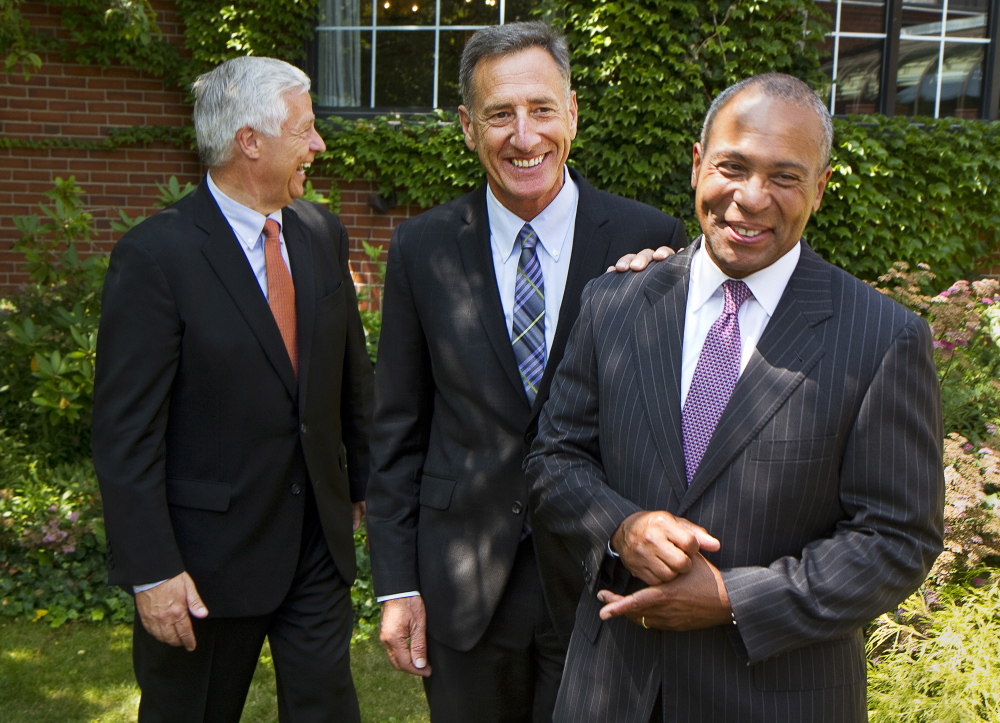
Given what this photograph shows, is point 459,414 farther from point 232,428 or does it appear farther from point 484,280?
point 232,428

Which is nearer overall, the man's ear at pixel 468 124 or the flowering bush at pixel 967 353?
the man's ear at pixel 468 124

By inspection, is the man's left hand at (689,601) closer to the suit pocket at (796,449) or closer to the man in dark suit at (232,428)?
the suit pocket at (796,449)

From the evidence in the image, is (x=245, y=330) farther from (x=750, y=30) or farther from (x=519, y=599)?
(x=750, y=30)

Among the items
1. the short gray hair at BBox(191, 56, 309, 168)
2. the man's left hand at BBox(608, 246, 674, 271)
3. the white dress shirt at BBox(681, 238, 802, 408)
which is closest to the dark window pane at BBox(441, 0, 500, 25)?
the short gray hair at BBox(191, 56, 309, 168)

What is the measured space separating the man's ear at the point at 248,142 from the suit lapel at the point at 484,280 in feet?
2.76

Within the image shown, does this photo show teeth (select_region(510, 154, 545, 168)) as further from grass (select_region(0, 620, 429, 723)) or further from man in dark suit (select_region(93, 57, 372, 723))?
grass (select_region(0, 620, 429, 723))

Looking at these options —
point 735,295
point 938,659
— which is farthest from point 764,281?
point 938,659

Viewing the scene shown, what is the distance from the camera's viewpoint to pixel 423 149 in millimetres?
7188

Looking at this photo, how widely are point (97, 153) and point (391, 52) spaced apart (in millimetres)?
2444

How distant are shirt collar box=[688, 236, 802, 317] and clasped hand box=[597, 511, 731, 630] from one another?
487 millimetres

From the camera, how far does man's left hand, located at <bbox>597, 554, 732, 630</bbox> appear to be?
5.82ft

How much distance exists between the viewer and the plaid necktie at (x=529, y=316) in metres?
2.44

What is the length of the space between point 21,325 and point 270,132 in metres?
3.40

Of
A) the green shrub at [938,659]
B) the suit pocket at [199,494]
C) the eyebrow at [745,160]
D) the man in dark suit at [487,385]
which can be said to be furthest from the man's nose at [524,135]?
the green shrub at [938,659]
